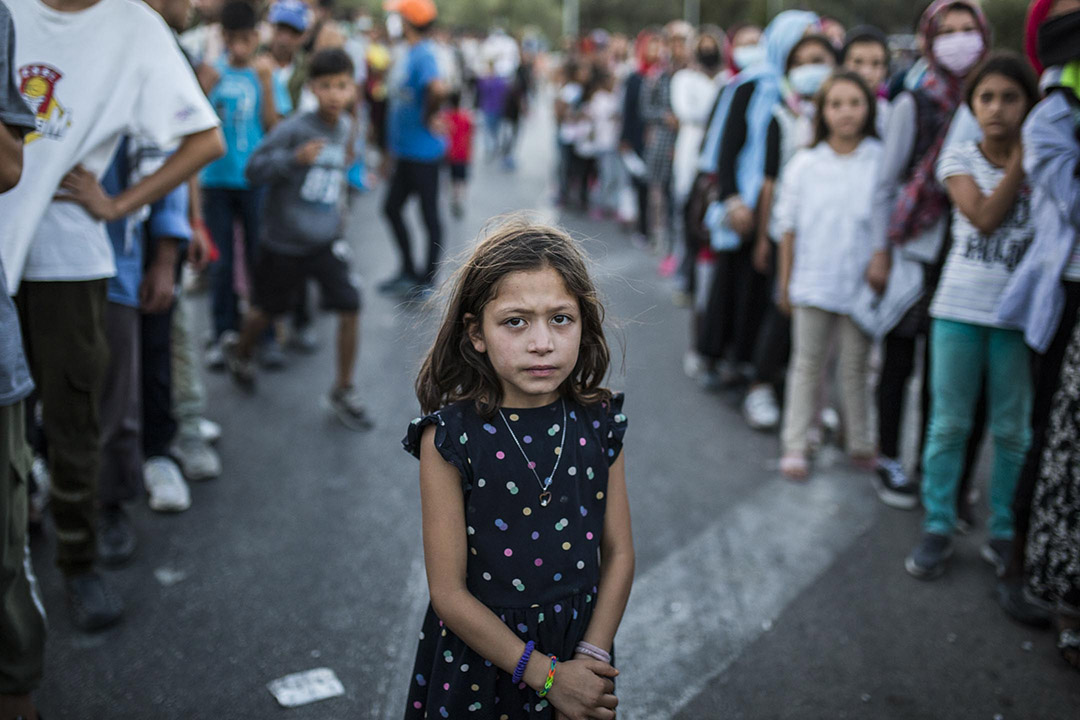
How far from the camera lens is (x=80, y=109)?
9.73ft

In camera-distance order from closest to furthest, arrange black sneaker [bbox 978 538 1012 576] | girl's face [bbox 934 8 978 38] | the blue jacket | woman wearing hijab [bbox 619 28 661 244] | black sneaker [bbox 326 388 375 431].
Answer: the blue jacket
black sneaker [bbox 978 538 1012 576]
girl's face [bbox 934 8 978 38]
black sneaker [bbox 326 388 375 431]
woman wearing hijab [bbox 619 28 661 244]

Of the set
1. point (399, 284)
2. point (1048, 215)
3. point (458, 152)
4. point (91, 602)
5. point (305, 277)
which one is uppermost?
point (458, 152)

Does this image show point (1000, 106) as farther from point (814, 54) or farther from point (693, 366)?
point (693, 366)

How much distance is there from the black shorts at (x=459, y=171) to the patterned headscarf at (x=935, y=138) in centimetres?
723

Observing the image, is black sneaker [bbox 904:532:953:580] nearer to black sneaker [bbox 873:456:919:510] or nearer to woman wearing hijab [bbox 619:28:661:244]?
black sneaker [bbox 873:456:919:510]

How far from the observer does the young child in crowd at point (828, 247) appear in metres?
4.66

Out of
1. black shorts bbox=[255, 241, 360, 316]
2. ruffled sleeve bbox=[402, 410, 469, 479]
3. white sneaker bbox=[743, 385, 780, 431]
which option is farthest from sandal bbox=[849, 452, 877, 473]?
ruffled sleeve bbox=[402, 410, 469, 479]

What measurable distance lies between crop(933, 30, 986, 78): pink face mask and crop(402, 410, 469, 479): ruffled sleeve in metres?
3.31

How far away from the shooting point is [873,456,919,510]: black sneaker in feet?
15.0

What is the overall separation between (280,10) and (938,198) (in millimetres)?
4512

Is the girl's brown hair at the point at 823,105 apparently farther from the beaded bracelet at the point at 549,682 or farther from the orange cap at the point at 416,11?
the orange cap at the point at 416,11

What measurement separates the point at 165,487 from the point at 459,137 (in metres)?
7.40

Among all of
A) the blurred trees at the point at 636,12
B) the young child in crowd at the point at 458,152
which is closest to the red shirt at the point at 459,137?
the young child in crowd at the point at 458,152

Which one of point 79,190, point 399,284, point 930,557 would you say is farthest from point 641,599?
point 399,284
